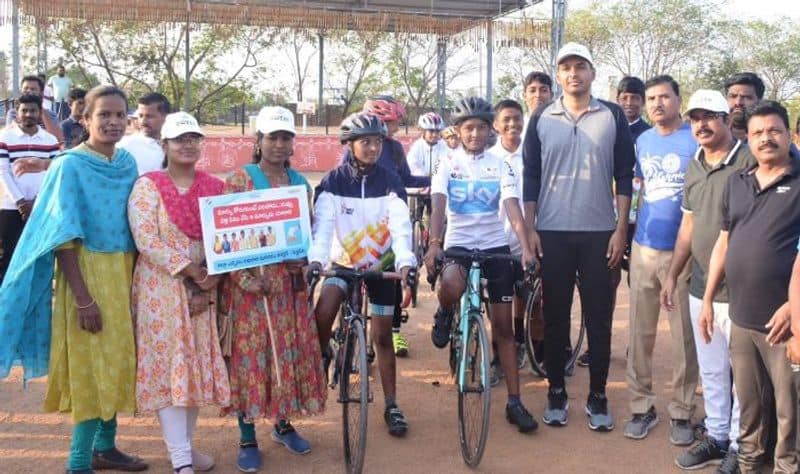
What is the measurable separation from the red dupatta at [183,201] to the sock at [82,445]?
1122mm

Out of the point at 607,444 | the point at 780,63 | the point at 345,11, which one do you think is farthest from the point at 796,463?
the point at 780,63

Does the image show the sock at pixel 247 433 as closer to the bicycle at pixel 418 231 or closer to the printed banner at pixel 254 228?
the printed banner at pixel 254 228

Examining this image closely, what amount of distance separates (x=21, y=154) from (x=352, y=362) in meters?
4.19

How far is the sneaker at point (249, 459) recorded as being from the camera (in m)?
4.23

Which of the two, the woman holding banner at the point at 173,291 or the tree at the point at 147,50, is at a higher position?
the tree at the point at 147,50

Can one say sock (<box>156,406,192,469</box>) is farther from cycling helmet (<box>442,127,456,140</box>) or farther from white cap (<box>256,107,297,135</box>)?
cycling helmet (<box>442,127,456,140</box>)

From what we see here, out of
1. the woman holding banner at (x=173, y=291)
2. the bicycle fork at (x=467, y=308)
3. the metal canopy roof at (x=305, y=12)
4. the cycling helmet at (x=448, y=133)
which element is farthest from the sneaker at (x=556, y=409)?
the metal canopy roof at (x=305, y=12)

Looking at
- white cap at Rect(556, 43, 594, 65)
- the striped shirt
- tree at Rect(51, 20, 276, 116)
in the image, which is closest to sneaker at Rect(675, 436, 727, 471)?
white cap at Rect(556, 43, 594, 65)

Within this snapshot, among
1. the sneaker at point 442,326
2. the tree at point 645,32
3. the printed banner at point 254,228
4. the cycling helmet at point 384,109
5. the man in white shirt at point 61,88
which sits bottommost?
the sneaker at point 442,326

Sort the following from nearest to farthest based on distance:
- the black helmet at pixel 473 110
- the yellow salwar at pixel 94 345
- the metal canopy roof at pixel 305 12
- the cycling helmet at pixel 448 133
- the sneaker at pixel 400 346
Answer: the yellow salwar at pixel 94 345 < the black helmet at pixel 473 110 < the sneaker at pixel 400 346 < the cycling helmet at pixel 448 133 < the metal canopy roof at pixel 305 12

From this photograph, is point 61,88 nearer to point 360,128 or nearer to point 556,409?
point 360,128

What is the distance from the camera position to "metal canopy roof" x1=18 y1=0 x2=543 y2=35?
594 inches

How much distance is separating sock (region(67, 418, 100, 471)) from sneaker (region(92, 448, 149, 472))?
25 cm

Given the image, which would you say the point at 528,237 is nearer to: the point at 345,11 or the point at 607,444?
the point at 607,444
